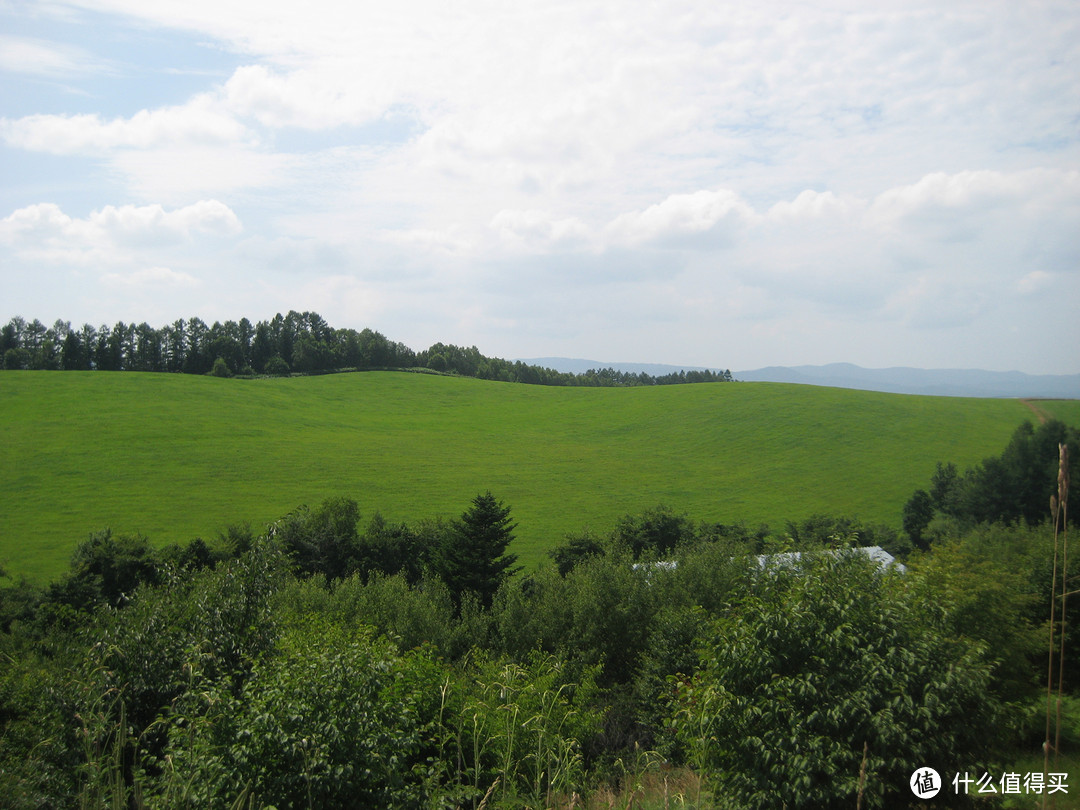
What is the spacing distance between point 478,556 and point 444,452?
37.8 m

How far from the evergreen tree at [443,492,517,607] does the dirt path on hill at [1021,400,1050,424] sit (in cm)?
6789

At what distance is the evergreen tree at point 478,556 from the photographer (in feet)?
133

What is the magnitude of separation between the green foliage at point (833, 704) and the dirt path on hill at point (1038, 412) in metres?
79.3

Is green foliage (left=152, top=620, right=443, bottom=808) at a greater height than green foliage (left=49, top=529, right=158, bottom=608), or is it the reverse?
green foliage (left=152, top=620, right=443, bottom=808)

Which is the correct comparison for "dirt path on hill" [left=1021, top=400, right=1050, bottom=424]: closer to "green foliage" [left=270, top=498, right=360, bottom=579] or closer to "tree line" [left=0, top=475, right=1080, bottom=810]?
"tree line" [left=0, top=475, right=1080, bottom=810]

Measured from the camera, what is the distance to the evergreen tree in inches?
1594

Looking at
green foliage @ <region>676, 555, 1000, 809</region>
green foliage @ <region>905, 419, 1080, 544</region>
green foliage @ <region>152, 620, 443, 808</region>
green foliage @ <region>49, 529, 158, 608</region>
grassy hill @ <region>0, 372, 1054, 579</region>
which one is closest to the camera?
green foliage @ <region>152, 620, 443, 808</region>

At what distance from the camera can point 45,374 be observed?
3474 inches

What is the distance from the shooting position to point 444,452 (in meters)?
77.9

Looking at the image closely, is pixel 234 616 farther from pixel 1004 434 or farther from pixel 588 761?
pixel 1004 434

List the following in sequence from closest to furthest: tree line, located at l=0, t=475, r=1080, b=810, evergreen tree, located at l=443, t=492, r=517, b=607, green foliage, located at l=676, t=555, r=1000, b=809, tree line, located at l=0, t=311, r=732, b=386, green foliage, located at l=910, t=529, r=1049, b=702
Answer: tree line, located at l=0, t=475, r=1080, b=810
green foliage, located at l=676, t=555, r=1000, b=809
green foliage, located at l=910, t=529, r=1049, b=702
evergreen tree, located at l=443, t=492, r=517, b=607
tree line, located at l=0, t=311, r=732, b=386

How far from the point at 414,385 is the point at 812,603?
9844 centimetres

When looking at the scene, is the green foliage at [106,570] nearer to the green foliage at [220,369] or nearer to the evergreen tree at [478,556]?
the evergreen tree at [478,556]

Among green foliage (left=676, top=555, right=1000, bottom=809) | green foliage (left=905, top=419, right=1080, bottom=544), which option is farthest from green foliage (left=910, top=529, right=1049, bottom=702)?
green foliage (left=905, top=419, right=1080, bottom=544)
